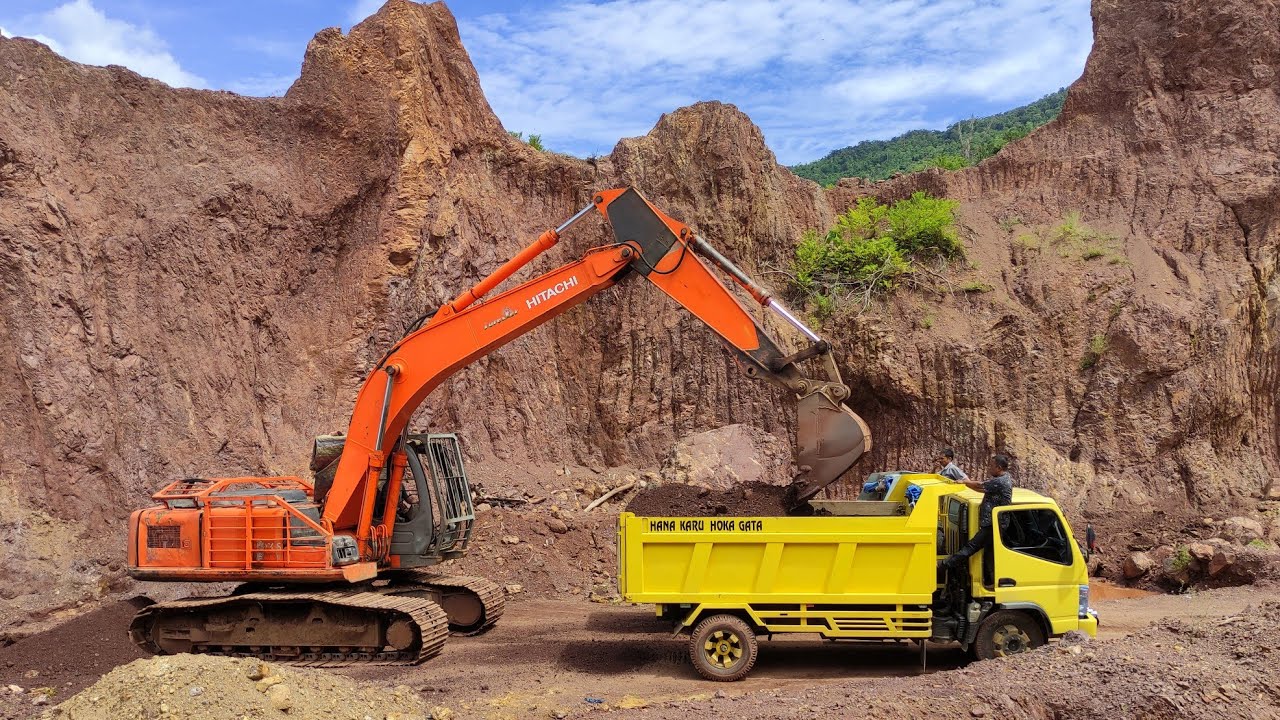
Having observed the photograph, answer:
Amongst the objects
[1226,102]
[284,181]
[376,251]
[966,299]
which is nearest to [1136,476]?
[966,299]

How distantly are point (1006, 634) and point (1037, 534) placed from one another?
3.20ft

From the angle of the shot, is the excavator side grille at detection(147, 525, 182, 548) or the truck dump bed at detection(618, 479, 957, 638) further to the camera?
the excavator side grille at detection(147, 525, 182, 548)

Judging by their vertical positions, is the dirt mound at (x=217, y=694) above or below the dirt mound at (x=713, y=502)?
below

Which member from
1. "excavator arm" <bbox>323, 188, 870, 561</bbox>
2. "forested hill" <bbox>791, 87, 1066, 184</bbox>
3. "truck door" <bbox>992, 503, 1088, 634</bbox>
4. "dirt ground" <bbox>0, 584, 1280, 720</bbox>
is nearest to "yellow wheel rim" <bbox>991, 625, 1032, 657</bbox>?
"truck door" <bbox>992, 503, 1088, 634</bbox>

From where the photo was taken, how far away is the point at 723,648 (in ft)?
28.2

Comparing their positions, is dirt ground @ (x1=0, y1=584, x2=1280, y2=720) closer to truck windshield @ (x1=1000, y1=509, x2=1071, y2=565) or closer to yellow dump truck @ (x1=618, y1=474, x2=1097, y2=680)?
yellow dump truck @ (x1=618, y1=474, x2=1097, y2=680)

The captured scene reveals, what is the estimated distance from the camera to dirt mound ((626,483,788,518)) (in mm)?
9344

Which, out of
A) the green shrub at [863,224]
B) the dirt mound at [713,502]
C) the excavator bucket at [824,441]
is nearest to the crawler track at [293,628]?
the dirt mound at [713,502]

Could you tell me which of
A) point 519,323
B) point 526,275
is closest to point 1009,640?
point 519,323

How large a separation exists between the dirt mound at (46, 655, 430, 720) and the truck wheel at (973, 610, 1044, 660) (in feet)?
16.6

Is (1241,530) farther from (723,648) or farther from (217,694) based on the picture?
(217,694)

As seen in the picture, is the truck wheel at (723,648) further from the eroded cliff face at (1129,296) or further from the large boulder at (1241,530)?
the eroded cliff face at (1129,296)

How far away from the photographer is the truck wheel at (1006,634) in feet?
28.2

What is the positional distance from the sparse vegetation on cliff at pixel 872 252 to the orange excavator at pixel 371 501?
1063 centimetres
